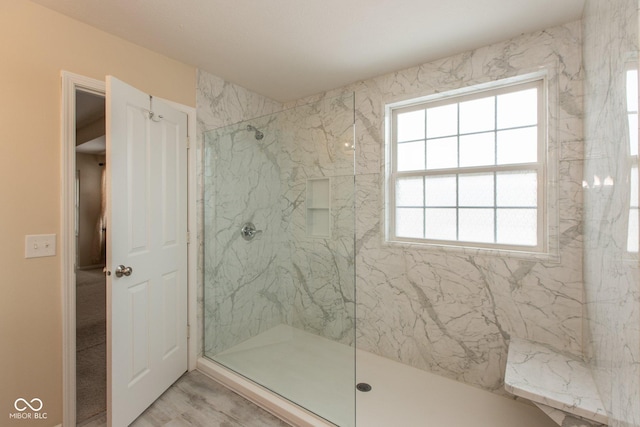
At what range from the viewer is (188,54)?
220 cm

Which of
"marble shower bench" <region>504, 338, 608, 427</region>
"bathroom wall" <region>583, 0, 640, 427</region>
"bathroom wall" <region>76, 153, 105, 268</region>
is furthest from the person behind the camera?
"bathroom wall" <region>76, 153, 105, 268</region>

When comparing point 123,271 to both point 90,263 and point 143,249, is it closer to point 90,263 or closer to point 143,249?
point 143,249

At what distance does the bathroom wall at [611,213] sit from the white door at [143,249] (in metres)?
2.25

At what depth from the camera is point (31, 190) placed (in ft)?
5.27

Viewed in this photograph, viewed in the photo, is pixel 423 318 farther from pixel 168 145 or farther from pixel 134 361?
pixel 168 145

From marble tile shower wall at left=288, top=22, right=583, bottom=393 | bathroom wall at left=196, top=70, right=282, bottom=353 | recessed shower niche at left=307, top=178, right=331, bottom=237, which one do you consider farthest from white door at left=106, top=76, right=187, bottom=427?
marble tile shower wall at left=288, top=22, right=583, bottom=393

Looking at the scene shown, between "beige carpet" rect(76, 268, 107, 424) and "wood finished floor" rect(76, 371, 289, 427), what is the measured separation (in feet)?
0.70

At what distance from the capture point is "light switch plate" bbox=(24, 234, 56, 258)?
1.59 metres

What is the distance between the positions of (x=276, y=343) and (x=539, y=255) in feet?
6.74

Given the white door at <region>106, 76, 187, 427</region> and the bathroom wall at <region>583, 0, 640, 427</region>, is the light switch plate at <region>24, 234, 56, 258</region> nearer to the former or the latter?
the white door at <region>106, 76, 187, 427</region>

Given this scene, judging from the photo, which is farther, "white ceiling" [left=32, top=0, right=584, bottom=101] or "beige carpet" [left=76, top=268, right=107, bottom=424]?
"beige carpet" [left=76, top=268, right=107, bottom=424]

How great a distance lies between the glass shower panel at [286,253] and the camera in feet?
6.47

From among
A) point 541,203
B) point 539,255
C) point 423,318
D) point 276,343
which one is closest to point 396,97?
point 541,203

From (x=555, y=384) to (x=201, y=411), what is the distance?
2.07 metres
